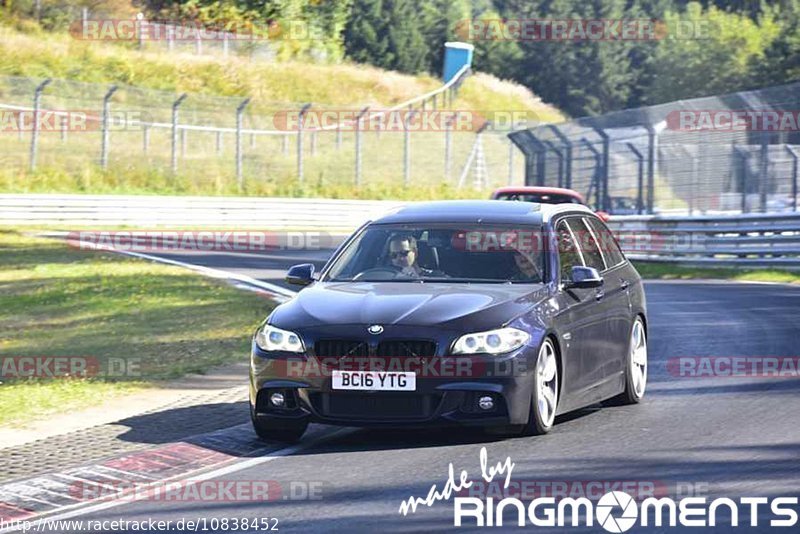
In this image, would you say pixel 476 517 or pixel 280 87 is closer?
pixel 476 517

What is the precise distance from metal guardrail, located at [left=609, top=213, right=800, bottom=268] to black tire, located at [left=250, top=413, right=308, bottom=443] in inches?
710

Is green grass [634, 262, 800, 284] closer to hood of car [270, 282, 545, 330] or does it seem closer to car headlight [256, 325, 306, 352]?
hood of car [270, 282, 545, 330]

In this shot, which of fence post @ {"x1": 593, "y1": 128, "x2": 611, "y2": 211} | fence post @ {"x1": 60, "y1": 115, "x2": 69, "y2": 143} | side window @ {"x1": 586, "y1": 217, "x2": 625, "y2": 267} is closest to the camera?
side window @ {"x1": 586, "y1": 217, "x2": 625, "y2": 267}

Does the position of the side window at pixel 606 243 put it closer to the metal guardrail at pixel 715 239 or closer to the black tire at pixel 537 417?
the black tire at pixel 537 417

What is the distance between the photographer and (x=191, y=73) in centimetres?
5969

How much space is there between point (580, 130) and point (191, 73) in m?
29.1

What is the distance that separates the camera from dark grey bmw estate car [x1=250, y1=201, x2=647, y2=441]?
8836 millimetres

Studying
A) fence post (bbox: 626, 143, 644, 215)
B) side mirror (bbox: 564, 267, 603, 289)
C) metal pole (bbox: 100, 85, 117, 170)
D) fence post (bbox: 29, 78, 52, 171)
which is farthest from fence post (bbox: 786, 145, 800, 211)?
fence post (bbox: 29, 78, 52, 171)

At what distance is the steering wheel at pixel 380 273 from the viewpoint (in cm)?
1006

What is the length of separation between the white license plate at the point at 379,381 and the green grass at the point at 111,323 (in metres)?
3.02

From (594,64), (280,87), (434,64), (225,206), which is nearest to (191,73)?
(280,87)

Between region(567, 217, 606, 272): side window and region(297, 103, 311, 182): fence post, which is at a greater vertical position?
region(567, 217, 606, 272): side window

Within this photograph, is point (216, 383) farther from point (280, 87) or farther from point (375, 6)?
point (375, 6)

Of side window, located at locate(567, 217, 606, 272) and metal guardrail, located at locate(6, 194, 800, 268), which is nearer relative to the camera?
side window, located at locate(567, 217, 606, 272)
